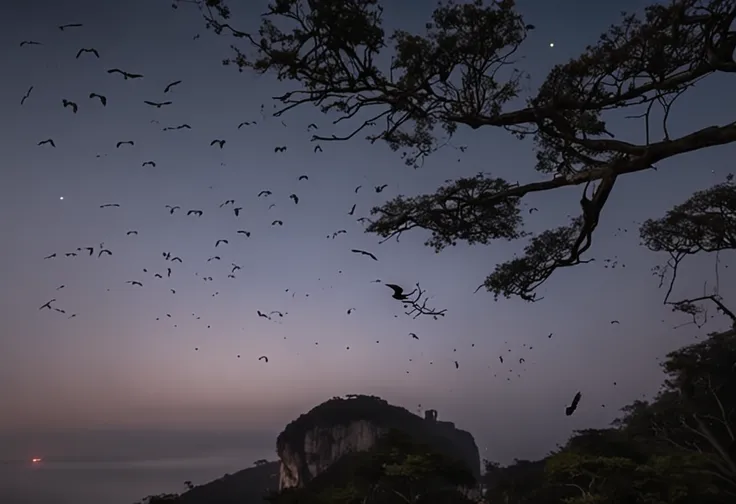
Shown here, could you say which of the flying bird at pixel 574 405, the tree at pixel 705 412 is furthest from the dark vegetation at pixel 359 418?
the flying bird at pixel 574 405

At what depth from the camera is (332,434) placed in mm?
69688

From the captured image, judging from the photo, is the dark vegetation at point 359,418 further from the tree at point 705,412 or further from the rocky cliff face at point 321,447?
the tree at point 705,412

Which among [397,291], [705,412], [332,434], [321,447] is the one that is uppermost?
[397,291]

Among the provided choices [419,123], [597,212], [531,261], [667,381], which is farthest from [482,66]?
[667,381]

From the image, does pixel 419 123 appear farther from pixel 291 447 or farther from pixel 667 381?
pixel 291 447

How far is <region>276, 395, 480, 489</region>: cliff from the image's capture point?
6800 cm

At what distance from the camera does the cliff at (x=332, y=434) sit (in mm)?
68000

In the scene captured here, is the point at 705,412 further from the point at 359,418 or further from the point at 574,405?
the point at 359,418

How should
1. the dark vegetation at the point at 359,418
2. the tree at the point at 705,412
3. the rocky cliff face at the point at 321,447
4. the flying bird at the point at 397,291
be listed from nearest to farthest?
the flying bird at the point at 397,291, the tree at the point at 705,412, the rocky cliff face at the point at 321,447, the dark vegetation at the point at 359,418

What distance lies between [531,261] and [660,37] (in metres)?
3.85

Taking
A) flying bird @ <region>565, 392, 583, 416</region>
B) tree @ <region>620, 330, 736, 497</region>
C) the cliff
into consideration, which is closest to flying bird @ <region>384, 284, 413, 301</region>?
flying bird @ <region>565, 392, 583, 416</region>

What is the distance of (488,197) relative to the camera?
23.3 ft

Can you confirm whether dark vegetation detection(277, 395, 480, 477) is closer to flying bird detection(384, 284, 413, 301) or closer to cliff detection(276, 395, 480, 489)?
cliff detection(276, 395, 480, 489)

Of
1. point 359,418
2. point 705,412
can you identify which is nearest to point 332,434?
point 359,418
